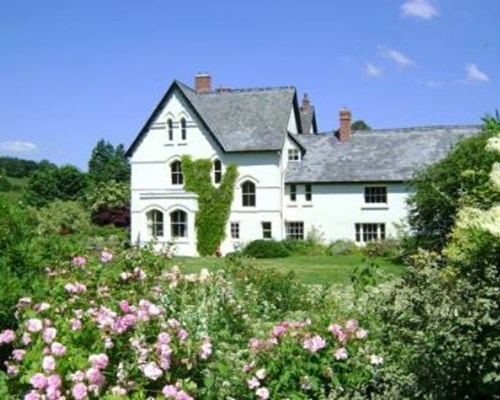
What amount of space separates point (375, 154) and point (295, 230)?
6.42m

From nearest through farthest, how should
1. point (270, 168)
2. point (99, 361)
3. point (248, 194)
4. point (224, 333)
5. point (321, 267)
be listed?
1. point (99, 361)
2. point (224, 333)
3. point (321, 267)
4. point (270, 168)
5. point (248, 194)

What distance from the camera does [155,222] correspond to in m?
38.7

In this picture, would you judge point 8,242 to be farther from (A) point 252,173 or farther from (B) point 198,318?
(A) point 252,173

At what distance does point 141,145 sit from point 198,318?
32256 mm

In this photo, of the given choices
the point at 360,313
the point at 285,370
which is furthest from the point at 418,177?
the point at 285,370

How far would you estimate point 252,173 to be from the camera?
3666 centimetres

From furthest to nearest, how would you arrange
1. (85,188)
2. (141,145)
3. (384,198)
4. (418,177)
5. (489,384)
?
(85,188) → (141,145) → (384,198) → (418,177) → (489,384)

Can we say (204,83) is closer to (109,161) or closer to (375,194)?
(375,194)

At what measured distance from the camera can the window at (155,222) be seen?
127ft

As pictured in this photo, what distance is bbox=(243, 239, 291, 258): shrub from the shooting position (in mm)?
32938

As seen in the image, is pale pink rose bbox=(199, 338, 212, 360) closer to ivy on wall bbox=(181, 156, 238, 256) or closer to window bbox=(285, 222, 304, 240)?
ivy on wall bbox=(181, 156, 238, 256)

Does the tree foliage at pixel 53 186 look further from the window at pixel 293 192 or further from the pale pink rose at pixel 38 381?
the pale pink rose at pixel 38 381

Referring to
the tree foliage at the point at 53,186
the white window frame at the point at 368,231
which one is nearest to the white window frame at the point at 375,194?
the white window frame at the point at 368,231

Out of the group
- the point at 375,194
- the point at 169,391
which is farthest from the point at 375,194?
the point at 169,391
